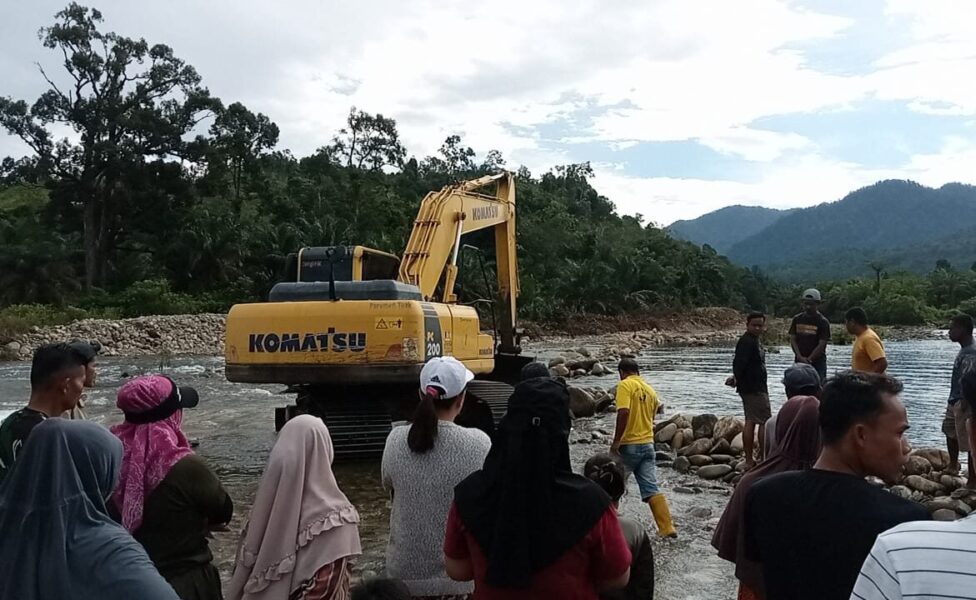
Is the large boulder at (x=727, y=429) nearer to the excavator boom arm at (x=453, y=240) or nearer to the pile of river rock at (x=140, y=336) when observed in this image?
the excavator boom arm at (x=453, y=240)

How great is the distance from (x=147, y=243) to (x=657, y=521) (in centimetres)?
3991

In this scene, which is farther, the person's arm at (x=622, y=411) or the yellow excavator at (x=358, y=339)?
the yellow excavator at (x=358, y=339)

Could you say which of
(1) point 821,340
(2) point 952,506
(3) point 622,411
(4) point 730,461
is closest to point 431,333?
(3) point 622,411

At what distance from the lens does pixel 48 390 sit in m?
3.50

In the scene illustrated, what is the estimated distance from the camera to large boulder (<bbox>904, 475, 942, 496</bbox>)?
7.25 m

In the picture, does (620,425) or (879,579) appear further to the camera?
(620,425)

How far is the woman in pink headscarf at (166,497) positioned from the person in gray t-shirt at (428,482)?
0.67 meters

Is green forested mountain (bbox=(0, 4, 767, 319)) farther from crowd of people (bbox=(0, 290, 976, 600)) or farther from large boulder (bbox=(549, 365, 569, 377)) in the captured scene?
crowd of people (bbox=(0, 290, 976, 600))

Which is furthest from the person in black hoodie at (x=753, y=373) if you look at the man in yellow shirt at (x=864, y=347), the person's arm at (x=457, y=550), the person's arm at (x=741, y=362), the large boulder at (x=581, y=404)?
the person's arm at (x=457, y=550)

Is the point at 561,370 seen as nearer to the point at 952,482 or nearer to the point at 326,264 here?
the point at 326,264

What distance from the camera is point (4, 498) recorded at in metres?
2.03

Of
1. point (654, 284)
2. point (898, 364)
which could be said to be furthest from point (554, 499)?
point (654, 284)

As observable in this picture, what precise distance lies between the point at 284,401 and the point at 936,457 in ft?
35.8

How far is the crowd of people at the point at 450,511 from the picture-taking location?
6.48 ft
